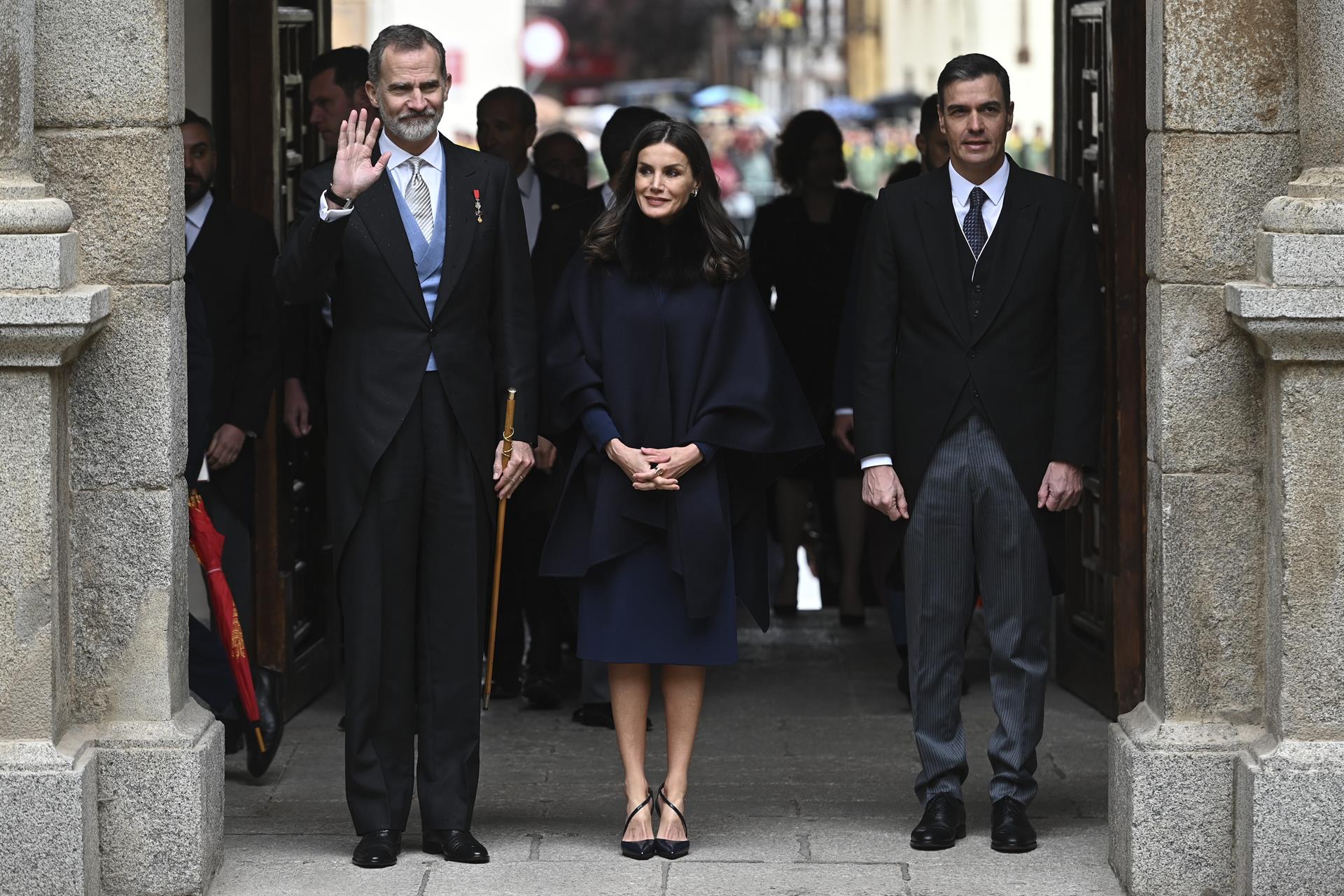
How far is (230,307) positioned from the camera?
720cm

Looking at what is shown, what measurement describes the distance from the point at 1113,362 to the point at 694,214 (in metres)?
2.12

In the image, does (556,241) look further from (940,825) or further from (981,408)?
(940,825)

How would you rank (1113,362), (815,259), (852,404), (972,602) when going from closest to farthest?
1. (972,602)
2. (852,404)
3. (1113,362)
4. (815,259)

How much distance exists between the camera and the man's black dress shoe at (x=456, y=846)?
5.87m

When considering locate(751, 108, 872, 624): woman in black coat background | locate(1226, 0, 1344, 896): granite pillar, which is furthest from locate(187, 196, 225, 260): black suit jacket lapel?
locate(1226, 0, 1344, 896): granite pillar

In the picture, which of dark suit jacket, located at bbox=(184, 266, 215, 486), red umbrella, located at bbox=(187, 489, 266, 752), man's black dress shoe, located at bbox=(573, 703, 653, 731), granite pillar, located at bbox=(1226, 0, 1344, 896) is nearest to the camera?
granite pillar, located at bbox=(1226, 0, 1344, 896)

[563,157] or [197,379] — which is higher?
[563,157]

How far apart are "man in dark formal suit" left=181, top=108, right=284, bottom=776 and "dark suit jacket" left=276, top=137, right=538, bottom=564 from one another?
140cm

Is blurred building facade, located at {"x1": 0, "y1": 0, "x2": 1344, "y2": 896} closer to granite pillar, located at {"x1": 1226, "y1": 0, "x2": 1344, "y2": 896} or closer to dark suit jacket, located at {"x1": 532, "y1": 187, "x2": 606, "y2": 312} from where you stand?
granite pillar, located at {"x1": 1226, "y1": 0, "x2": 1344, "y2": 896}

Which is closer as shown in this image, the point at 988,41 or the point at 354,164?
the point at 354,164

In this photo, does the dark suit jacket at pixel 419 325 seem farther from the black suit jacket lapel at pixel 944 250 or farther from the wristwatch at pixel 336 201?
the black suit jacket lapel at pixel 944 250

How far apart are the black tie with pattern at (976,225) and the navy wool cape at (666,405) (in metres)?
0.59

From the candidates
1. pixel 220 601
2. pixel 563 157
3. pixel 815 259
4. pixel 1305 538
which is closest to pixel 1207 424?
pixel 1305 538

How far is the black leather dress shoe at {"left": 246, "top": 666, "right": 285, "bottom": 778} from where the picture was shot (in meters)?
6.76
